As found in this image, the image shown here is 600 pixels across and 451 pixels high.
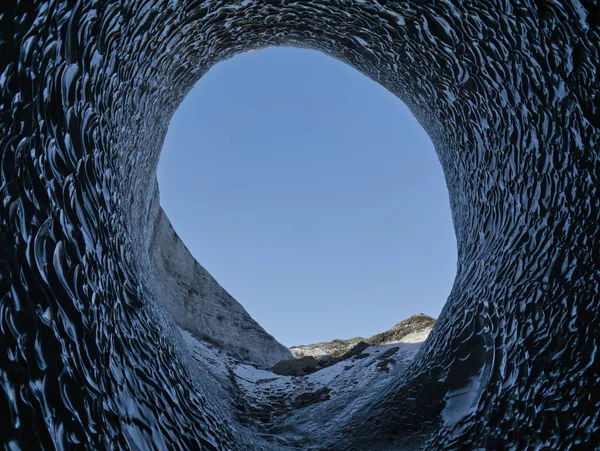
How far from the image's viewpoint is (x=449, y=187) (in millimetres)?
6656

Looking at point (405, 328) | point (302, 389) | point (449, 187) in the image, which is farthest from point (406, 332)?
point (449, 187)

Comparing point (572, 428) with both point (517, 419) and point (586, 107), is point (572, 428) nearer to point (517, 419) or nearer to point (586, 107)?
point (517, 419)

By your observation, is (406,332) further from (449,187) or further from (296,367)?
(449,187)

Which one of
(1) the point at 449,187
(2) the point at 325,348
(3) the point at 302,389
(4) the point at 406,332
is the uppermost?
(1) the point at 449,187

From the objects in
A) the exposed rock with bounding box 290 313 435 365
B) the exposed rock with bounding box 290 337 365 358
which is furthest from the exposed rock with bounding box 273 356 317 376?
the exposed rock with bounding box 290 337 365 358

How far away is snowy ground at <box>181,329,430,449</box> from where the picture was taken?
6.39m

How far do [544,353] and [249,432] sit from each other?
3861 mm

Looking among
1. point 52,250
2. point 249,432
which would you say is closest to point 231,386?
point 249,432

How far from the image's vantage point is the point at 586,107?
3418 millimetres

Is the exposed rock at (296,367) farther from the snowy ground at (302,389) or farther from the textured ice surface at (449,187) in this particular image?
the textured ice surface at (449,187)

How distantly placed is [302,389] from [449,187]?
4477 millimetres

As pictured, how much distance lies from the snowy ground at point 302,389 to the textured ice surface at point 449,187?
200 mm

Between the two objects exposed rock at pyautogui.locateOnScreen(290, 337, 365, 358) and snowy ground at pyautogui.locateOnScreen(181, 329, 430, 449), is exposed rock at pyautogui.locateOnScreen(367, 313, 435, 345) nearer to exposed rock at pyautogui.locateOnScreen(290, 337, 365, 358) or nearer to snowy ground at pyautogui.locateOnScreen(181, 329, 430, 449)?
snowy ground at pyautogui.locateOnScreen(181, 329, 430, 449)

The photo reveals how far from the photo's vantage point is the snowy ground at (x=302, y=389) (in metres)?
6.39
